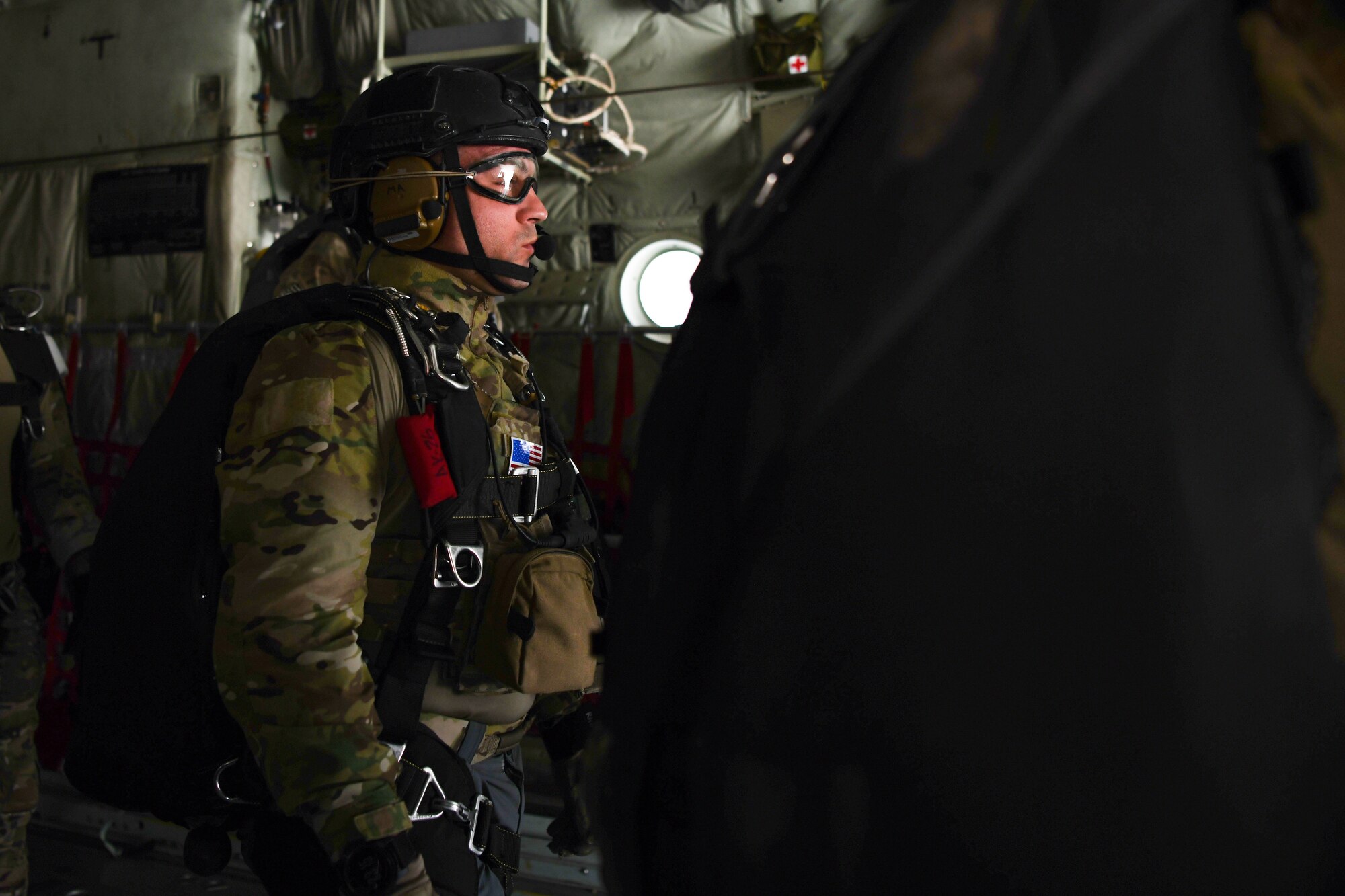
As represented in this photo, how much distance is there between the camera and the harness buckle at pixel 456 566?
1.30 meters

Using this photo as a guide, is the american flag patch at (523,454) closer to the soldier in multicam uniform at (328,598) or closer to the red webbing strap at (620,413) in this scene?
the soldier in multicam uniform at (328,598)

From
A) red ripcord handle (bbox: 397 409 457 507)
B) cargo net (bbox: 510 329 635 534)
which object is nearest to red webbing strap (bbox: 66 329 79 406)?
cargo net (bbox: 510 329 635 534)

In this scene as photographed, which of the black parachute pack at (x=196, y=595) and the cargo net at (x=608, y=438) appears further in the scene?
the cargo net at (x=608, y=438)

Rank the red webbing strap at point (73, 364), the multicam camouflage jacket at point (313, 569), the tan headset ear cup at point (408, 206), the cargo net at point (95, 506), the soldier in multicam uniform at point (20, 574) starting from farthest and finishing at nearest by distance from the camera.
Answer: the red webbing strap at point (73, 364), the cargo net at point (95, 506), the soldier in multicam uniform at point (20, 574), the tan headset ear cup at point (408, 206), the multicam camouflage jacket at point (313, 569)

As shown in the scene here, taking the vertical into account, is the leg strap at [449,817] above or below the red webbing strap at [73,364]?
below

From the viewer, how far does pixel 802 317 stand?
43 centimetres

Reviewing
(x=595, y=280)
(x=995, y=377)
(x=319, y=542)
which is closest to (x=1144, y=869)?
(x=995, y=377)

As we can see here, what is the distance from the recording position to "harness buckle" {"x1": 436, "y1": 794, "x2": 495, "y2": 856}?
4.22 feet

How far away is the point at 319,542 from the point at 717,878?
33.8 inches

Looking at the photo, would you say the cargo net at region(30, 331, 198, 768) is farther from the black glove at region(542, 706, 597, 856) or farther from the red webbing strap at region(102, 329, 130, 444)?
the black glove at region(542, 706, 597, 856)

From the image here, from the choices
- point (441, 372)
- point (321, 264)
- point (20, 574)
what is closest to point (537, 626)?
point (441, 372)

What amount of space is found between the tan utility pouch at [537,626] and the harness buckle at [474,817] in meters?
0.20

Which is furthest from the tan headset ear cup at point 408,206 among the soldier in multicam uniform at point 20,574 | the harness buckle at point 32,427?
the harness buckle at point 32,427

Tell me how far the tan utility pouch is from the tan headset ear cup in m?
0.66
